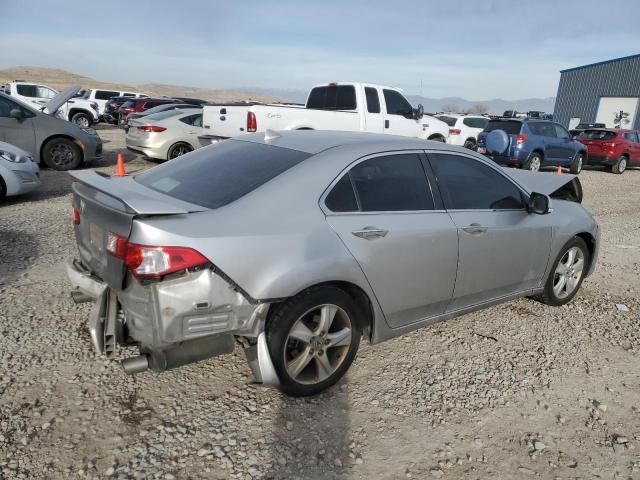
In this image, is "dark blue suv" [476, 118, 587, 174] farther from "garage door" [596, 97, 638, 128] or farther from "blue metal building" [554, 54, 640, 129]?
"blue metal building" [554, 54, 640, 129]

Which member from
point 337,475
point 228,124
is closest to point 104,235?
point 337,475

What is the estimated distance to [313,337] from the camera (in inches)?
115

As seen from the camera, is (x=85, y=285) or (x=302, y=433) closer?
(x=302, y=433)

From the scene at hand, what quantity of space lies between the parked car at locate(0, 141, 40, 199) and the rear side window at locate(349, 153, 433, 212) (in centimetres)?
625

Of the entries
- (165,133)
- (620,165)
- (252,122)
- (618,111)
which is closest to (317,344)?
(252,122)

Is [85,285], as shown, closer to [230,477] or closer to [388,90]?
[230,477]

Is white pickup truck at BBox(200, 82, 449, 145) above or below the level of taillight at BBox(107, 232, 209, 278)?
above

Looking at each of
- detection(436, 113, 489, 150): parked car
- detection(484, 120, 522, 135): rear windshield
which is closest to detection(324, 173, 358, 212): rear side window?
detection(484, 120, 522, 135): rear windshield

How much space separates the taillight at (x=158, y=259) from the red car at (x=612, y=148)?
17.7 metres

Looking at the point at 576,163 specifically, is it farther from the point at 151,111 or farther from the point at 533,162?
the point at 151,111

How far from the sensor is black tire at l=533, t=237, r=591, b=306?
439 cm

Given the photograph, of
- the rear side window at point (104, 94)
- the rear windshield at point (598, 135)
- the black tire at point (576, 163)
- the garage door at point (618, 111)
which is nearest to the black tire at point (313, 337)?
the black tire at point (576, 163)

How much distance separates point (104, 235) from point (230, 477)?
1416 mm

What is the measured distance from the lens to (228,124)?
10266 millimetres
